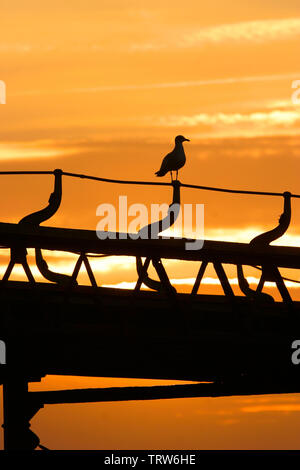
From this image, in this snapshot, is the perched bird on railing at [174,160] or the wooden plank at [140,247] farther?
the perched bird on railing at [174,160]

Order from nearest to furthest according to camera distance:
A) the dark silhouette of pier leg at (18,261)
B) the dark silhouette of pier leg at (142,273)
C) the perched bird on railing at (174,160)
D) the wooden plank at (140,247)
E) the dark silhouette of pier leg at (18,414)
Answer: the dark silhouette of pier leg at (18,261) < the wooden plank at (140,247) < the dark silhouette of pier leg at (142,273) < the dark silhouette of pier leg at (18,414) < the perched bird on railing at (174,160)

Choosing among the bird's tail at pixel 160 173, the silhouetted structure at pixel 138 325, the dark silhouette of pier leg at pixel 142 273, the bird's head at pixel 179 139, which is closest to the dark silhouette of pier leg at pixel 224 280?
the silhouetted structure at pixel 138 325

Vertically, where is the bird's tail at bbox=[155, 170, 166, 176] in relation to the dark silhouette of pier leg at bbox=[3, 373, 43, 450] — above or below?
above

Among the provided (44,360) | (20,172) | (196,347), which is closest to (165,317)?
(196,347)

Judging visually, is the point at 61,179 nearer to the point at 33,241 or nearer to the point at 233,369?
the point at 33,241

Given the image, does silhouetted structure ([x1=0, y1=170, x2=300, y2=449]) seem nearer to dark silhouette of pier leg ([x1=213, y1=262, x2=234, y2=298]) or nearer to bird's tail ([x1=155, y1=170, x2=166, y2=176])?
dark silhouette of pier leg ([x1=213, y1=262, x2=234, y2=298])

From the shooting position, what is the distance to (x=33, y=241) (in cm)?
1762

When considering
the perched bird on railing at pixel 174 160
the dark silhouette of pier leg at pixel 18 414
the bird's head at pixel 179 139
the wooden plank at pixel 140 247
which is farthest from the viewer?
the bird's head at pixel 179 139

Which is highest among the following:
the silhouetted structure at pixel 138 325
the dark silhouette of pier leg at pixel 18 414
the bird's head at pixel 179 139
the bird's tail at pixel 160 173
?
the bird's head at pixel 179 139

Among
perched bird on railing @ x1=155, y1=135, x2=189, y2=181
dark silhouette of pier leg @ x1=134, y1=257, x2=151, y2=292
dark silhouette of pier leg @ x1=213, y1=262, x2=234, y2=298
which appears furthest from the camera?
perched bird on railing @ x1=155, y1=135, x2=189, y2=181

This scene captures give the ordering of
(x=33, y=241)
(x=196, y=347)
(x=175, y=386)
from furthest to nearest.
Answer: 1. (x=175, y=386)
2. (x=196, y=347)
3. (x=33, y=241)

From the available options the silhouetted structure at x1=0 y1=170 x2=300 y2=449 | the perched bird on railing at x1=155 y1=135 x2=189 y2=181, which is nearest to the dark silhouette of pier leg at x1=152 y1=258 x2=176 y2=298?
the silhouetted structure at x1=0 y1=170 x2=300 y2=449

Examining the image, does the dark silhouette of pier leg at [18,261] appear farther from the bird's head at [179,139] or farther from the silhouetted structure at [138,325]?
the bird's head at [179,139]
